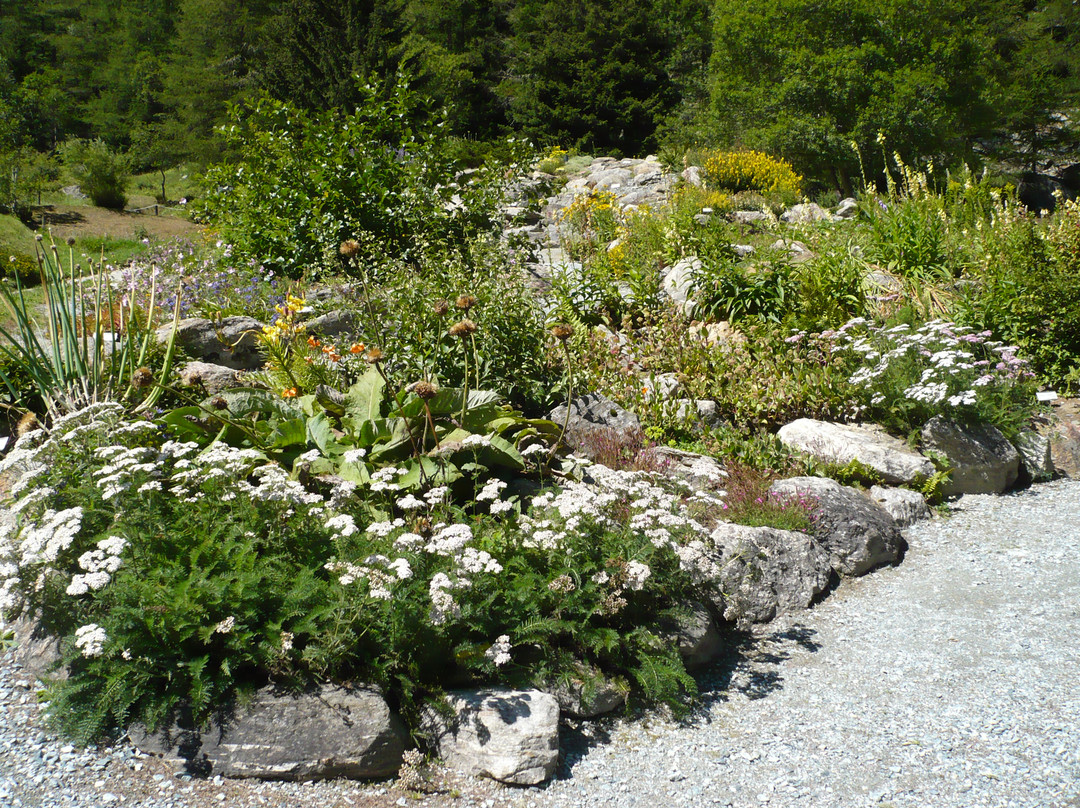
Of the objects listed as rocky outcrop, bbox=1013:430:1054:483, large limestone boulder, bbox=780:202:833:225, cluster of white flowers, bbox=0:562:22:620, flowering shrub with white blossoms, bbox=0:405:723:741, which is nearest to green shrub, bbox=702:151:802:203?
large limestone boulder, bbox=780:202:833:225

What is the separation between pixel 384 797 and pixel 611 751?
33.8 inches

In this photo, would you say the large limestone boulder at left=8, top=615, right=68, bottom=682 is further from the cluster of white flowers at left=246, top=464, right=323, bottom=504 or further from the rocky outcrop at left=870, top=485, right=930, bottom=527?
the rocky outcrop at left=870, top=485, right=930, bottom=527

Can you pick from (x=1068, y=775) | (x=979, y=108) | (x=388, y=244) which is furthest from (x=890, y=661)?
(x=979, y=108)

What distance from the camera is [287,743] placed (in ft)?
8.28

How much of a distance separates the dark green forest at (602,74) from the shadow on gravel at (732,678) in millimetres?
6894

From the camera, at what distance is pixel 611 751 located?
9.14 ft

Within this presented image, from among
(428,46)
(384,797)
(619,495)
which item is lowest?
(384,797)

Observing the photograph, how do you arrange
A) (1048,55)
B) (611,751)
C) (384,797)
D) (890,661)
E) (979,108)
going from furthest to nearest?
(1048,55) → (979,108) → (890,661) → (611,751) → (384,797)

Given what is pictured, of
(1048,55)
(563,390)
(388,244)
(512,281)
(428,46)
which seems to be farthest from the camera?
(428,46)

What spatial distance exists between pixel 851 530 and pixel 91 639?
373cm

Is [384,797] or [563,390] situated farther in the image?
[563,390]

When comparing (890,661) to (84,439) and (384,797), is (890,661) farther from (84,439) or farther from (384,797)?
(84,439)

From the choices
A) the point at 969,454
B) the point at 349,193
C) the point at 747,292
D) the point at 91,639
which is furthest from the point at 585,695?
the point at 349,193

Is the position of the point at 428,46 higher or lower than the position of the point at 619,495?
higher
